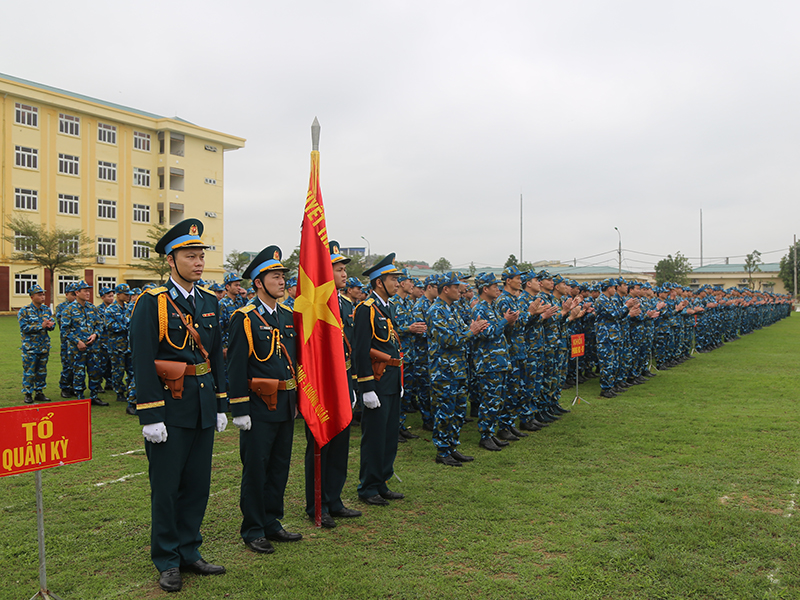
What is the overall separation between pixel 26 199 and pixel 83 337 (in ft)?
112

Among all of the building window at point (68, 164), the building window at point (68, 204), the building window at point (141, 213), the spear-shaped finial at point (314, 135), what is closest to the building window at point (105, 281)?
the building window at point (141, 213)

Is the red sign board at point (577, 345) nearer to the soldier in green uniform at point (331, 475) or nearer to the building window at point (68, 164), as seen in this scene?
the soldier in green uniform at point (331, 475)

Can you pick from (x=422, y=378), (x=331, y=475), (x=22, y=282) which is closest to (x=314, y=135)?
(x=331, y=475)

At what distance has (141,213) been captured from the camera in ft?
143

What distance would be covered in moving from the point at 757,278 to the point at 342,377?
88.1m

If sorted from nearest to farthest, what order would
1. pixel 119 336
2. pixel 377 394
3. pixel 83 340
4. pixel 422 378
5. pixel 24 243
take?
pixel 377 394 < pixel 422 378 < pixel 83 340 < pixel 119 336 < pixel 24 243

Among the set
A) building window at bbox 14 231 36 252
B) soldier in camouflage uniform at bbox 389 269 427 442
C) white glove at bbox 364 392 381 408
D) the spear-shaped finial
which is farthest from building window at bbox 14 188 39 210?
white glove at bbox 364 392 381 408

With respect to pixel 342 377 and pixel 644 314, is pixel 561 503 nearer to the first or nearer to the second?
pixel 342 377

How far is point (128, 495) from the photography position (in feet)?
17.6

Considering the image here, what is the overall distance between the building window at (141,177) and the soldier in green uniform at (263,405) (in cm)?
4405

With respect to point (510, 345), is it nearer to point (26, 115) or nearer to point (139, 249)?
point (26, 115)

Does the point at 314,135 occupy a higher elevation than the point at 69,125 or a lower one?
lower

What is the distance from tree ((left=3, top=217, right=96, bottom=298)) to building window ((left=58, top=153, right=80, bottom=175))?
4611 millimetres

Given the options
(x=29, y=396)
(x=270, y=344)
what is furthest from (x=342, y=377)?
(x=29, y=396)
